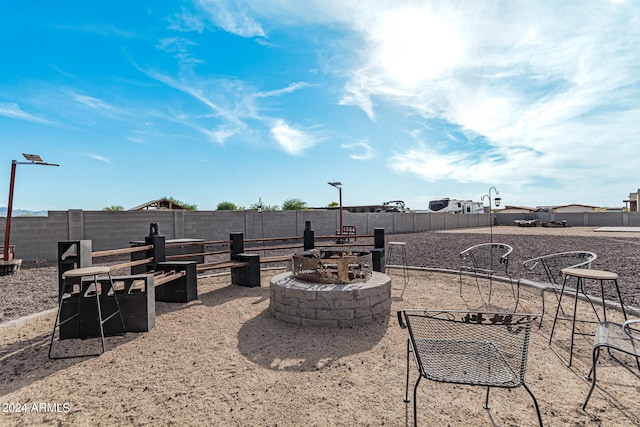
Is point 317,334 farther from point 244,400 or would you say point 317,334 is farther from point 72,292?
point 72,292

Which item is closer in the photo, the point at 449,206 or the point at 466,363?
the point at 466,363

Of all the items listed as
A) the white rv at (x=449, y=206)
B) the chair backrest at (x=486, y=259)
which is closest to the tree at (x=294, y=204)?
the white rv at (x=449, y=206)

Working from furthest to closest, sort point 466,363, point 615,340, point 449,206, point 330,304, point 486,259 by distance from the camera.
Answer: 1. point 449,206
2. point 486,259
3. point 330,304
4. point 615,340
5. point 466,363

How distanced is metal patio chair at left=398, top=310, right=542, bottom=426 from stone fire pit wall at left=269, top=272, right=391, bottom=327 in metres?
1.29

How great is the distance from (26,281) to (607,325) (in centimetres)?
1073

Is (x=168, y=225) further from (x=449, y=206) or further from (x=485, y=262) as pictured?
(x=449, y=206)

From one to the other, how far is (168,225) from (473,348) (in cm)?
1399

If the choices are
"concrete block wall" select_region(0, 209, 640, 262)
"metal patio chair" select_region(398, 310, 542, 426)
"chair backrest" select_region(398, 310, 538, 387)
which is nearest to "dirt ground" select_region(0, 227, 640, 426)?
"metal patio chair" select_region(398, 310, 542, 426)

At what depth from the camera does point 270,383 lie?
2.68 meters

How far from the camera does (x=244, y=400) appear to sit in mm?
2438


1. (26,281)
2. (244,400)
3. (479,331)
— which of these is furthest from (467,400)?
(26,281)

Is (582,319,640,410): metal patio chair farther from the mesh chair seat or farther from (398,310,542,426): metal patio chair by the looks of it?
the mesh chair seat

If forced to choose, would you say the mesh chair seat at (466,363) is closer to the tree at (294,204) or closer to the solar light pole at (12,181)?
the solar light pole at (12,181)

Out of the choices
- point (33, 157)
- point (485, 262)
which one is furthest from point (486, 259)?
point (33, 157)
